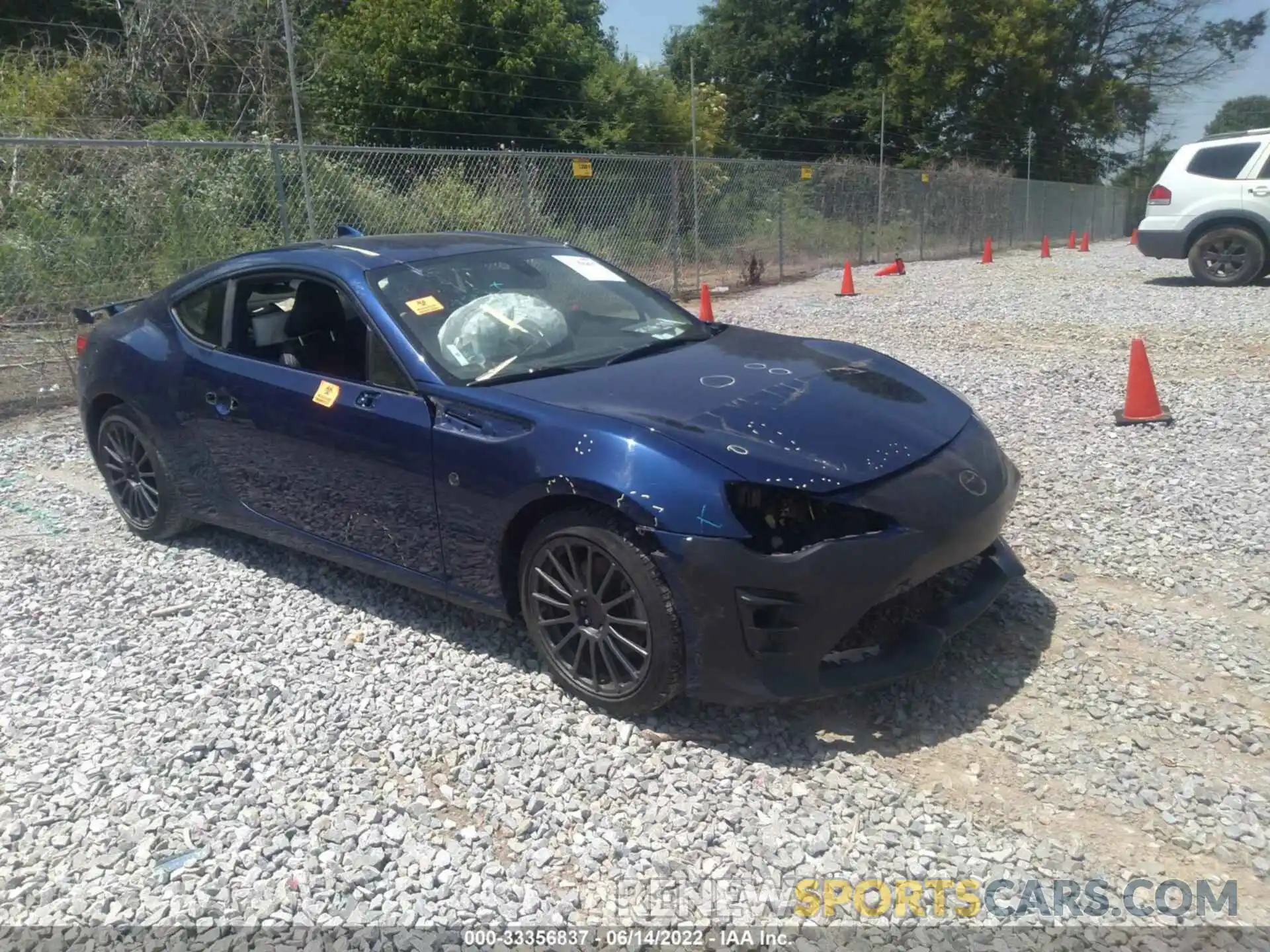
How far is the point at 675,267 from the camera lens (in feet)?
47.5

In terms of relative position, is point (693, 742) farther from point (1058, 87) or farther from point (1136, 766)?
point (1058, 87)

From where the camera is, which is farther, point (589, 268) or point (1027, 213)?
point (1027, 213)

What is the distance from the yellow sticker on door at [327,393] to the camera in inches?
153

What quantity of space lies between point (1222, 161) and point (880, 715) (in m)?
12.5

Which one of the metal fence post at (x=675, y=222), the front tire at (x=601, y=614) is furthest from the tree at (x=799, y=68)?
the front tire at (x=601, y=614)

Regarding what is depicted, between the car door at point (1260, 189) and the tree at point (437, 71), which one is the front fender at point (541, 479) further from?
the tree at point (437, 71)

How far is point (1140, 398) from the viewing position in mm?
6383

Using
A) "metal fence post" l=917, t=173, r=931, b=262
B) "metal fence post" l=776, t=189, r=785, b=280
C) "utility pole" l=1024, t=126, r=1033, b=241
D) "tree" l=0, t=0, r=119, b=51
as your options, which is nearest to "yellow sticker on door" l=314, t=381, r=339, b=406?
"metal fence post" l=776, t=189, r=785, b=280

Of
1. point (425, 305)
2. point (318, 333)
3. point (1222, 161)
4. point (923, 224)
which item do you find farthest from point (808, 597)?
point (923, 224)

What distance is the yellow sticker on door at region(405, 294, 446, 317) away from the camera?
3.92 metres

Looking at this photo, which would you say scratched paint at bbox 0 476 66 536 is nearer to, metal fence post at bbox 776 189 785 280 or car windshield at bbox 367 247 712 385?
car windshield at bbox 367 247 712 385

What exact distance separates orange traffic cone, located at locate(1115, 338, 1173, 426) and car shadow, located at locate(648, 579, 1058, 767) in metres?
3.26

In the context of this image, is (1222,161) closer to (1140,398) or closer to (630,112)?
(1140,398)

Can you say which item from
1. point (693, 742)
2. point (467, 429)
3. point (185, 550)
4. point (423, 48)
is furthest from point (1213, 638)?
point (423, 48)
